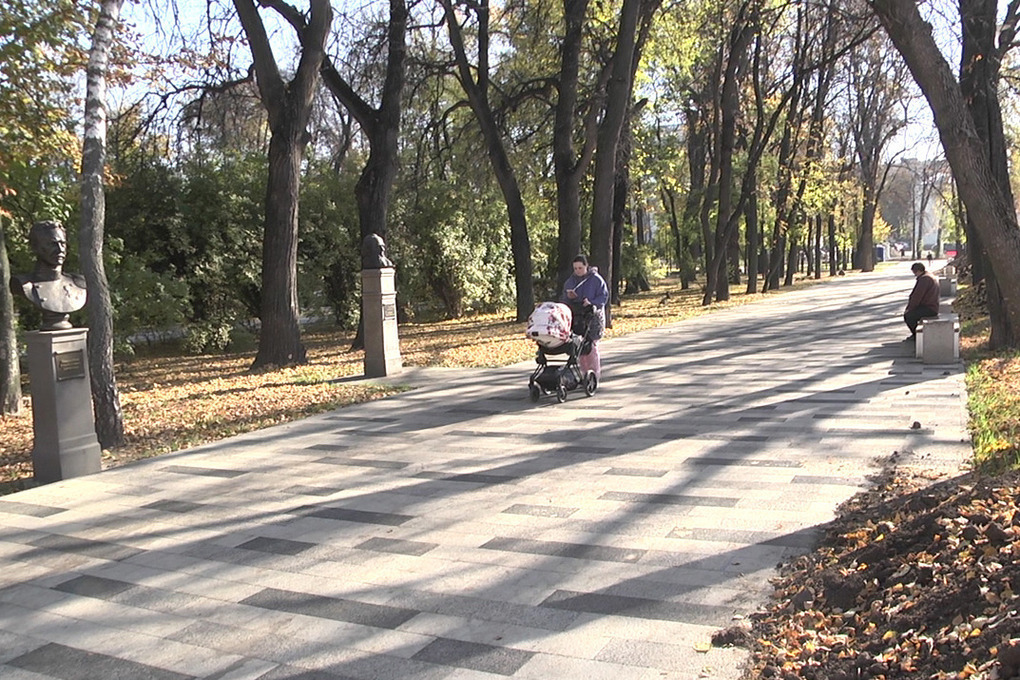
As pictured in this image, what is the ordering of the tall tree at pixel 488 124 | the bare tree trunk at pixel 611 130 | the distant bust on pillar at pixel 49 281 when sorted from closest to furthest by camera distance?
the distant bust on pillar at pixel 49 281 < the bare tree trunk at pixel 611 130 < the tall tree at pixel 488 124

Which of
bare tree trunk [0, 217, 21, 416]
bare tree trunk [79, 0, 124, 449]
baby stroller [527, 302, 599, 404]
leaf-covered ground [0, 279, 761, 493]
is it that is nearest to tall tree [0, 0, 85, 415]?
bare tree trunk [0, 217, 21, 416]

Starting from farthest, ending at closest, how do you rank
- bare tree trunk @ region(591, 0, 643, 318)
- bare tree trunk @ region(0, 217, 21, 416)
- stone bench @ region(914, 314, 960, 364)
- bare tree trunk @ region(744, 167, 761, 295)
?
bare tree trunk @ region(744, 167, 761, 295)
bare tree trunk @ region(591, 0, 643, 318)
stone bench @ region(914, 314, 960, 364)
bare tree trunk @ region(0, 217, 21, 416)

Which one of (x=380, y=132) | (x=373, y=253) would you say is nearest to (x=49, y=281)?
(x=373, y=253)

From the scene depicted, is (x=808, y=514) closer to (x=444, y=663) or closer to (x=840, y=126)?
(x=444, y=663)

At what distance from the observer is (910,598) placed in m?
3.63

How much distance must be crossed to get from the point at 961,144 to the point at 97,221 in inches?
361

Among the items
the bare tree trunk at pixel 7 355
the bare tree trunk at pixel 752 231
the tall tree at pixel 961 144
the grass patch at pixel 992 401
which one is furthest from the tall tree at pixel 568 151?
the bare tree trunk at pixel 752 231

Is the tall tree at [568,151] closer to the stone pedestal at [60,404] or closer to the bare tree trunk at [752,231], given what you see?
the stone pedestal at [60,404]

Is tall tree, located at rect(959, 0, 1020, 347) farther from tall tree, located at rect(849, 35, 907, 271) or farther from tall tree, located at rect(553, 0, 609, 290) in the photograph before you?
tall tree, located at rect(849, 35, 907, 271)

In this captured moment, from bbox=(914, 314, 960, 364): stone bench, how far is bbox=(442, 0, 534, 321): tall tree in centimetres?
1181

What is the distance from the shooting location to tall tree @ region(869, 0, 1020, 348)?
341 inches

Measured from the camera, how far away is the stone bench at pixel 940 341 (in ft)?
38.6

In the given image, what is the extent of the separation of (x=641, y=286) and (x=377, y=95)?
22.0 m

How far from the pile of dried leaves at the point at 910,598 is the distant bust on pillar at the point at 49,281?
626 cm
